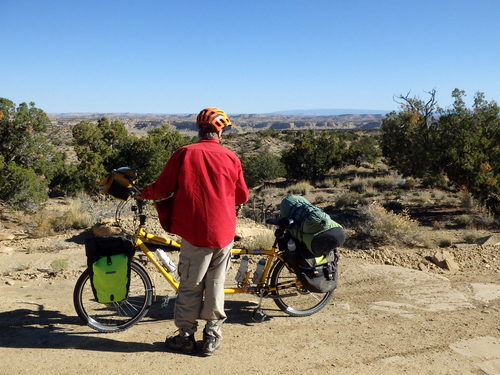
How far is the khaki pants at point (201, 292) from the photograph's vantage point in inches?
161

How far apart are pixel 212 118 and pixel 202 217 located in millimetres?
868

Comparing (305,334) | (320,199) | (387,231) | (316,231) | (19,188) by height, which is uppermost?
(316,231)

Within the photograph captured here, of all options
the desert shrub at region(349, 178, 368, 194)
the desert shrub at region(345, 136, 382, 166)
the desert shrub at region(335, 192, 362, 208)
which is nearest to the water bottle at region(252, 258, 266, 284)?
the desert shrub at region(335, 192, 362, 208)

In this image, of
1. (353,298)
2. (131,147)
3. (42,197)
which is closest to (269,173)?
(131,147)

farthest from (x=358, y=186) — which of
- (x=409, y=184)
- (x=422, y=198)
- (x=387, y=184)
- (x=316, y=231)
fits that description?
(x=316, y=231)

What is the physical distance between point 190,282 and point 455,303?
3293 mm

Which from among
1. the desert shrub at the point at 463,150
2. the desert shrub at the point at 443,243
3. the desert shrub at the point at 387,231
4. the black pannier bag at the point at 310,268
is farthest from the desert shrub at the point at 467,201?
the black pannier bag at the point at 310,268

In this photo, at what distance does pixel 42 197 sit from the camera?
14.3 m

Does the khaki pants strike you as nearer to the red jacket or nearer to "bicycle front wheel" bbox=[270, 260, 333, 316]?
the red jacket

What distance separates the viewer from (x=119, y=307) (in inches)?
185

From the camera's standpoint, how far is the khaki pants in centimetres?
409

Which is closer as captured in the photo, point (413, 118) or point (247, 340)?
point (247, 340)

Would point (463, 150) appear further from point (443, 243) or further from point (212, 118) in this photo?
point (212, 118)

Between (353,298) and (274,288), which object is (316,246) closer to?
(274,288)
